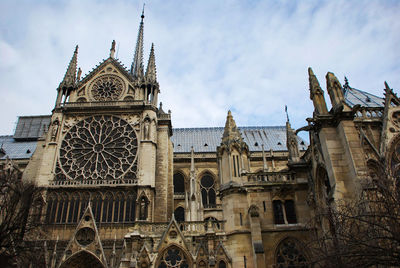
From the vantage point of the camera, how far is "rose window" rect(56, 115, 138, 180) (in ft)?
81.5

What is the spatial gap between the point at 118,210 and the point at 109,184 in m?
2.03

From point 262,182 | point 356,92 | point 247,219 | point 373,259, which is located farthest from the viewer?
point 356,92

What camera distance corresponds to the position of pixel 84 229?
2033 cm

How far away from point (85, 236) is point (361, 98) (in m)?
17.7

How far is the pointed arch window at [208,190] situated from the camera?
31.1m

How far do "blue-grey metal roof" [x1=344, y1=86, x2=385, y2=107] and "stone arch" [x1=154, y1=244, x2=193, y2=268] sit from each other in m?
10.8

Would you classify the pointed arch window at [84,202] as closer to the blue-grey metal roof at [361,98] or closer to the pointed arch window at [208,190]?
the pointed arch window at [208,190]

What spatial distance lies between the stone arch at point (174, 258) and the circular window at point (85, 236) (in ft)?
21.3

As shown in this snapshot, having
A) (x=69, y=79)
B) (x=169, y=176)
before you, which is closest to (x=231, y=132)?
(x=169, y=176)

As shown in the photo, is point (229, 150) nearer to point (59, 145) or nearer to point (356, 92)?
point (356, 92)

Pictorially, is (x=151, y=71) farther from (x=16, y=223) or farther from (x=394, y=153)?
(x=394, y=153)

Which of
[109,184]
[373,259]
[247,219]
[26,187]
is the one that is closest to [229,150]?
[247,219]

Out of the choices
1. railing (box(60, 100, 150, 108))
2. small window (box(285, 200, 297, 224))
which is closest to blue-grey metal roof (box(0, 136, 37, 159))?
railing (box(60, 100, 150, 108))

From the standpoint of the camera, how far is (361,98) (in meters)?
17.8
